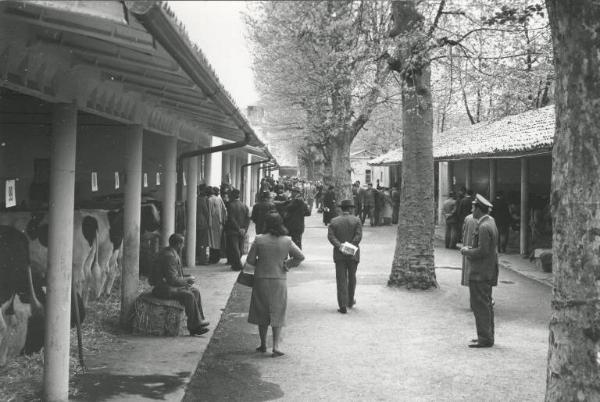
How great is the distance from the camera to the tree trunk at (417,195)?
12.0 meters

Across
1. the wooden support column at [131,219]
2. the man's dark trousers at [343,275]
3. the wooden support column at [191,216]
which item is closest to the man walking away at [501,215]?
the wooden support column at [191,216]

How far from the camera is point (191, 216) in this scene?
13.3 m

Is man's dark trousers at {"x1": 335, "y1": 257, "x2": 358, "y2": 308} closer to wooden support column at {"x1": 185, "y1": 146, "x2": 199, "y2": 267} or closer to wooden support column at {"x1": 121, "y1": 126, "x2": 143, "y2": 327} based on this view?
wooden support column at {"x1": 121, "y1": 126, "x2": 143, "y2": 327}

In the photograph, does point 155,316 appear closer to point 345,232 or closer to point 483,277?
point 345,232

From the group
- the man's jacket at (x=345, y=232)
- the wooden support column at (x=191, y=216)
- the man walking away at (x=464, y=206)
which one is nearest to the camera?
the man's jacket at (x=345, y=232)

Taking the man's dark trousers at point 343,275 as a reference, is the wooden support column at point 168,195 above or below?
above

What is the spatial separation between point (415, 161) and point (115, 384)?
7.51 m

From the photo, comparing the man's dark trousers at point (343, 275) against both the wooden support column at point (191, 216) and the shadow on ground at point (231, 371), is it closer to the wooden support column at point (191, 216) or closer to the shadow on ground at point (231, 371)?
the shadow on ground at point (231, 371)

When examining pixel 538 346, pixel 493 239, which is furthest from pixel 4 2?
pixel 538 346

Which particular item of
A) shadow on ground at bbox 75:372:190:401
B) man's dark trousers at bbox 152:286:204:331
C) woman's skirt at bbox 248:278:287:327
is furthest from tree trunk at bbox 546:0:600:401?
man's dark trousers at bbox 152:286:204:331

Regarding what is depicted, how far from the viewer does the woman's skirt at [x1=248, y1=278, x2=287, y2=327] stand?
7.35m

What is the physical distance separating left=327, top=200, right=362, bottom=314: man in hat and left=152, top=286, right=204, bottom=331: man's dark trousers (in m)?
2.57

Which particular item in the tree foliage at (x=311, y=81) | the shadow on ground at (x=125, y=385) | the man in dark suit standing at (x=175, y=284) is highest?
the tree foliage at (x=311, y=81)

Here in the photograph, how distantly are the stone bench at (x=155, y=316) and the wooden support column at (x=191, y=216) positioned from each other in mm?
5345
